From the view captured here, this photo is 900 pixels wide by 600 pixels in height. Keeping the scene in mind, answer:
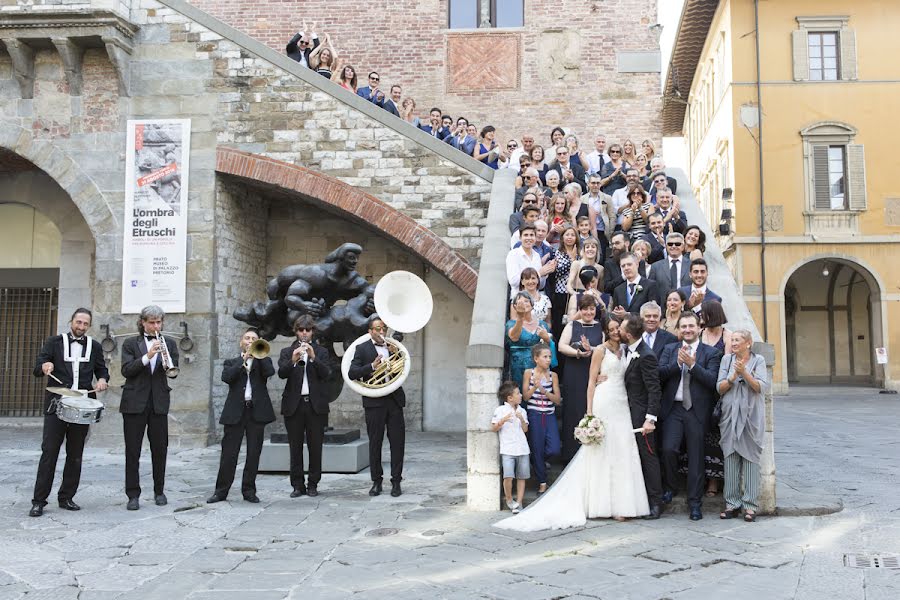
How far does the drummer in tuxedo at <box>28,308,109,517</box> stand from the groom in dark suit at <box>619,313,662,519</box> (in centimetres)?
460

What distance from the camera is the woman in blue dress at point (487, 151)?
1315 centimetres

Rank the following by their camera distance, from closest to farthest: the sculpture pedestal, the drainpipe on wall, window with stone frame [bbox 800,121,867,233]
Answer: the sculpture pedestal < the drainpipe on wall < window with stone frame [bbox 800,121,867,233]

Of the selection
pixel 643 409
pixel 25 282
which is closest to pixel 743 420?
pixel 643 409

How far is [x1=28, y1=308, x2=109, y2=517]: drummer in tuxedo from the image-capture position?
7.23m

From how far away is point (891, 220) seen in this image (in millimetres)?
24031

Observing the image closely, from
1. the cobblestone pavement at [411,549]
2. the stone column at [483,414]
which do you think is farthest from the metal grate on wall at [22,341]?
the stone column at [483,414]

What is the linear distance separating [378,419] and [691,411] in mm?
2940

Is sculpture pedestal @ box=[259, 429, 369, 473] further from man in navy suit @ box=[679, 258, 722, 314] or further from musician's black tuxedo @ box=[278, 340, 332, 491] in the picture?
man in navy suit @ box=[679, 258, 722, 314]

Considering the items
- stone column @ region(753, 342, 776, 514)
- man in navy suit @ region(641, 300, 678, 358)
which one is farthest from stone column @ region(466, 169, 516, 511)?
stone column @ region(753, 342, 776, 514)

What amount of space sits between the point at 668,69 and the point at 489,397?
2924 cm

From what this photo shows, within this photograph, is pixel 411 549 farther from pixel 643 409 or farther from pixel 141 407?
pixel 141 407

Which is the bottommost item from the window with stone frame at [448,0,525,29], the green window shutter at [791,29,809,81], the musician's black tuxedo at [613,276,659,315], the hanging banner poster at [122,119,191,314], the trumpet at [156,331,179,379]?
the trumpet at [156,331,179,379]

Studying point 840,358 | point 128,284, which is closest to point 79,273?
point 128,284

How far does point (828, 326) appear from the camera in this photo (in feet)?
93.5
